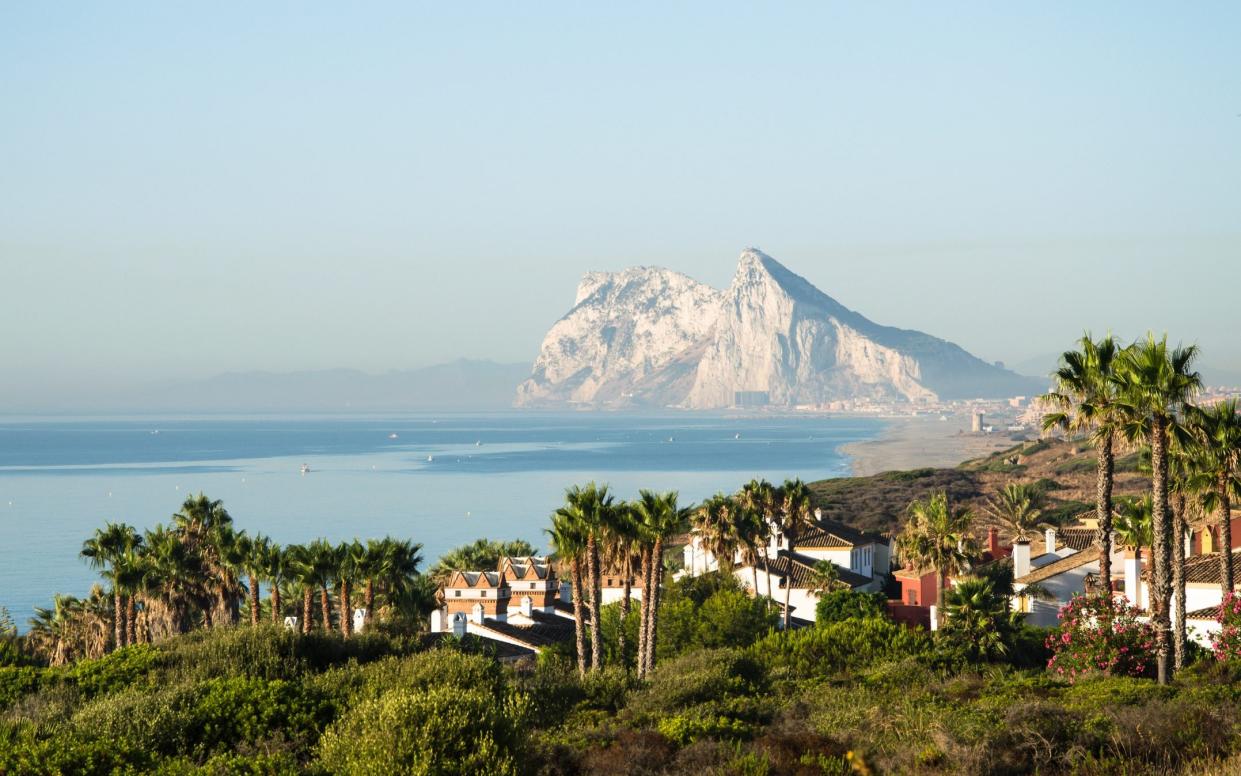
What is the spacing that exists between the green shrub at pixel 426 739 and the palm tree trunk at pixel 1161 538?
17.8 meters

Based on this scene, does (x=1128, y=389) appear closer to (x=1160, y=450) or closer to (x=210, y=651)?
(x=1160, y=450)

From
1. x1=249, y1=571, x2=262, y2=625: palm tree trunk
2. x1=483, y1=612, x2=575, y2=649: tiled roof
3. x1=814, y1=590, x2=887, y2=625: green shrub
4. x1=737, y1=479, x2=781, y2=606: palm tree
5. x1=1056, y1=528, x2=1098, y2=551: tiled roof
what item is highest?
x1=737, y1=479, x2=781, y2=606: palm tree

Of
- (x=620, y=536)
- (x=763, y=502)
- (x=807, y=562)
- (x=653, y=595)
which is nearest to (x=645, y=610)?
(x=653, y=595)

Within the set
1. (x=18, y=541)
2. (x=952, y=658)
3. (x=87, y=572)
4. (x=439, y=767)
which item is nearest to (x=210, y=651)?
(x=439, y=767)

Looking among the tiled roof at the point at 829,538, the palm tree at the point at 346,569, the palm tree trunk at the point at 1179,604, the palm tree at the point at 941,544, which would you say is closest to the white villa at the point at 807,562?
the tiled roof at the point at 829,538

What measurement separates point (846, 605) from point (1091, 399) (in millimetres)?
26737

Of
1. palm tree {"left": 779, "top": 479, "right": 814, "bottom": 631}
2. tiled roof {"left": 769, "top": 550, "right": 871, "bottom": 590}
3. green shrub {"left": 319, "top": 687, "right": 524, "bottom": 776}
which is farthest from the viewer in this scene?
tiled roof {"left": 769, "top": 550, "right": 871, "bottom": 590}

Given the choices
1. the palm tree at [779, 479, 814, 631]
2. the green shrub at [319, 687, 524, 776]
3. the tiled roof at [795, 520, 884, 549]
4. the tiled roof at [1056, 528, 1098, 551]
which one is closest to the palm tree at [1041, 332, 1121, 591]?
the green shrub at [319, 687, 524, 776]

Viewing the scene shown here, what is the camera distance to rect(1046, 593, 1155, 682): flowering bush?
113 feet

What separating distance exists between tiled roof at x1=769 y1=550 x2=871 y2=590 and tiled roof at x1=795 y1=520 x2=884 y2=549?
255 centimetres

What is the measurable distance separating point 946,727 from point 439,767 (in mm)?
→ 8998

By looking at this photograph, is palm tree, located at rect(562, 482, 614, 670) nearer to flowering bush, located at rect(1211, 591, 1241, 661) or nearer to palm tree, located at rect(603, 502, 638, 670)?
palm tree, located at rect(603, 502, 638, 670)

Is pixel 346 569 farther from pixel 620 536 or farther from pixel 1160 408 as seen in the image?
pixel 1160 408

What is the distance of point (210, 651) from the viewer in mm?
31562
